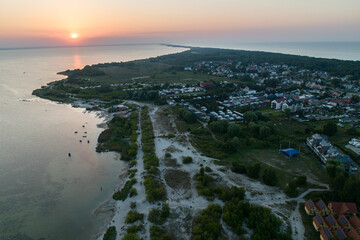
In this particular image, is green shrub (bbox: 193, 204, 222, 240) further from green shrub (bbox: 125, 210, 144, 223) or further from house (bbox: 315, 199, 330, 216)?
house (bbox: 315, 199, 330, 216)

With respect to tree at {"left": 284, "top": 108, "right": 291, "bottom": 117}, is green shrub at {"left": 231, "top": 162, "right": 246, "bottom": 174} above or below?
below

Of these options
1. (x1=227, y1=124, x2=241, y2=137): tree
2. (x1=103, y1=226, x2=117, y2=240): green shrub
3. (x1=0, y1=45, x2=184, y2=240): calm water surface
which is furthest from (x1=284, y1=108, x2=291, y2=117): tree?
(x1=103, y1=226, x2=117, y2=240): green shrub

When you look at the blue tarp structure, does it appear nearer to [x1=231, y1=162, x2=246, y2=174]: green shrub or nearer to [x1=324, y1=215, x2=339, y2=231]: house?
[x1=231, y1=162, x2=246, y2=174]: green shrub

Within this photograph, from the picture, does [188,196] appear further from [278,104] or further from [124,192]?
[278,104]

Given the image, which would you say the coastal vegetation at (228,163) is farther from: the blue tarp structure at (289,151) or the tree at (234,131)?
the blue tarp structure at (289,151)

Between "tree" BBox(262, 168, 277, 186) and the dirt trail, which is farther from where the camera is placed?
"tree" BBox(262, 168, 277, 186)

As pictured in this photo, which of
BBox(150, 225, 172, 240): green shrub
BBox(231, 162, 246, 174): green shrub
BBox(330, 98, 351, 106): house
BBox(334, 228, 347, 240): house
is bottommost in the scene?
BBox(150, 225, 172, 240): green shrub

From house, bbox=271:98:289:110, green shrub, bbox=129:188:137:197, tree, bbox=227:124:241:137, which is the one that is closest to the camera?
green shrub, bbox=129:188:137:197

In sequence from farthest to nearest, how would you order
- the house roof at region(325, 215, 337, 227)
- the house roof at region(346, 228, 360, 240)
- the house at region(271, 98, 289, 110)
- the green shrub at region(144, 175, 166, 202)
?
1. the house at region(271, 98, 289, 110)
2. the green shrub at region(144, 175, 166, 202)
3. the house roof at region(325, 215, 337, 227)
4. the house roof at region(346, 228, 360, 240)
